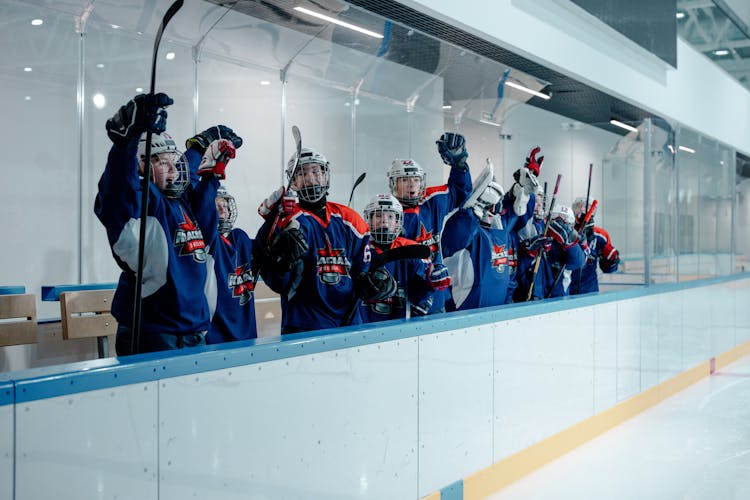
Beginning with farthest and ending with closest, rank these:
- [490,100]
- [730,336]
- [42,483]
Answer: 1. [730,336]
2. [490,100]
3. [42,483]

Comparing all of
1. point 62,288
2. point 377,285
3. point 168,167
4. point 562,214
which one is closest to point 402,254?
point 377,285

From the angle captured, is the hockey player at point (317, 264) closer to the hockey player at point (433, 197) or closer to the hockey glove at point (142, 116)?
the hockey player at point (433, 197)

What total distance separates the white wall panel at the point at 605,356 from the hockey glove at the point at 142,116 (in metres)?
2.94

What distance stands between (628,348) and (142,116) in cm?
359

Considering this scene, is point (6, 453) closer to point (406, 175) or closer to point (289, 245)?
point (289, 245)

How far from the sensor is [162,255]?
242 cm

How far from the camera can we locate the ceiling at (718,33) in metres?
8.30

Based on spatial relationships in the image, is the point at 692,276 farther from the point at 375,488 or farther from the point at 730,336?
the point at 375,488

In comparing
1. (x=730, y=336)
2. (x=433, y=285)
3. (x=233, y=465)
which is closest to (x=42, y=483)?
(x=233, y=465)

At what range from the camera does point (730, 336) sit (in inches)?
286

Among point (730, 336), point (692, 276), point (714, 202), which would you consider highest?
point (714, 202)

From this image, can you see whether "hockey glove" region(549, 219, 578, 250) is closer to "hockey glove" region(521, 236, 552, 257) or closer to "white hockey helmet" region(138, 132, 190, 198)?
"hockey glove" region(521, 236, 552, 257)

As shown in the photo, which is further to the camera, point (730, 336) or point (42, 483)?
point (730, 336)

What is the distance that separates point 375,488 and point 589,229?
131 inches
